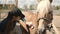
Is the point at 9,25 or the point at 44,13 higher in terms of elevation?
the point at 44,13

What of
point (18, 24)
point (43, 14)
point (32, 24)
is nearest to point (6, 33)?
point (18, 24)

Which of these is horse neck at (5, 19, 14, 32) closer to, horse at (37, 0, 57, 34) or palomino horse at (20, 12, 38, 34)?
palomino horse at (20, 12, 38, 34)

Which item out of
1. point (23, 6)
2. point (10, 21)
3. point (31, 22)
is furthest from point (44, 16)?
point (10, 21)

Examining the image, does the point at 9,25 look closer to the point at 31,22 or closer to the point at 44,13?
the point at 31,22

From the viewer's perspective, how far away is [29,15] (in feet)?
6.60

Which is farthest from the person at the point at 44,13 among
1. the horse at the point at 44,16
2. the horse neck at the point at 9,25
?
the horse neck at the point at 9,25

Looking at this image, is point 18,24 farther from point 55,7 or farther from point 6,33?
point 55,7

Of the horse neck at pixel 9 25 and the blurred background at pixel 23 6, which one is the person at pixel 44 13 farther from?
the horse neck at pixel 9 25

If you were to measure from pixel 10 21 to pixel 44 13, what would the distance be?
0.44 m

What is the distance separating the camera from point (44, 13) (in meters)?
1.99

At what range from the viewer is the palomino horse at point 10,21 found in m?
2.01

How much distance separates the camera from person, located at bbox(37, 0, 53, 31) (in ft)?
6.50

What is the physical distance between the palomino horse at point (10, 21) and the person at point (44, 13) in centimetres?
22

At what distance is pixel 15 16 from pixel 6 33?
0.79 ft
